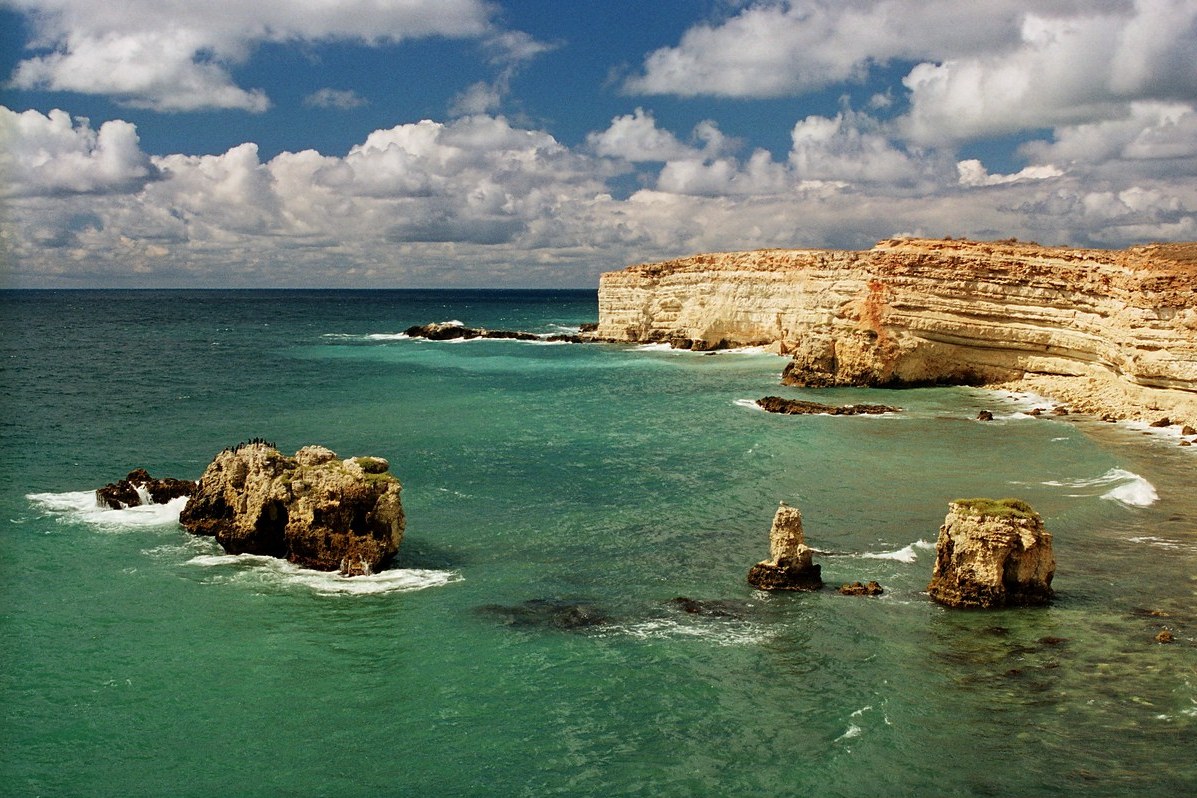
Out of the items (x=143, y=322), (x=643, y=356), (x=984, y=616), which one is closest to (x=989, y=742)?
(x=984, y=616)

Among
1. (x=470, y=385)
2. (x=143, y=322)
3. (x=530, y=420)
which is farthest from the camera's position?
(x=143, y=322)

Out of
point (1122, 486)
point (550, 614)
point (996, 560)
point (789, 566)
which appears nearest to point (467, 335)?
point (1122, 486)

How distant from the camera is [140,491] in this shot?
30.0m

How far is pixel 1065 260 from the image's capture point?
5375 cm

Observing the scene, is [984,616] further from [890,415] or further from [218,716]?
[890,415]

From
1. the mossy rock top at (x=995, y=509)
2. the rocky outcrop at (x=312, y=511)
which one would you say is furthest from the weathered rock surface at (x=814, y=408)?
the rocky outcrop at (x=312, y=511)

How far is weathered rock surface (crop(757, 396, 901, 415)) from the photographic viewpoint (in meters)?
48.3

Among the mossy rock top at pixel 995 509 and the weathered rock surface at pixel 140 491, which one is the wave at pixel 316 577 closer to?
the weathered rock surface at pixel 140 491

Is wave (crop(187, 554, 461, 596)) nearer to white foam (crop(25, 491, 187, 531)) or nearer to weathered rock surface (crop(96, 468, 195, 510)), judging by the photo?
white foam (crop(25, 491, 187, 531))

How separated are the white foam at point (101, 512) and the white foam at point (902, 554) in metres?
20.2

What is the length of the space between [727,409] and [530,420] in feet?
36.3

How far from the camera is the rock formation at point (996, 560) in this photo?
20734mm

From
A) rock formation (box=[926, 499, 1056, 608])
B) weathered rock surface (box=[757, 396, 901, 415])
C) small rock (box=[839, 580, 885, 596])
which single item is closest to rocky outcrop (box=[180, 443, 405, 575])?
small rock (box=[839, 580, 885, 596])

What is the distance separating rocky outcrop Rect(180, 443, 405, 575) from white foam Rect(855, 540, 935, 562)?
12423 millimetres
